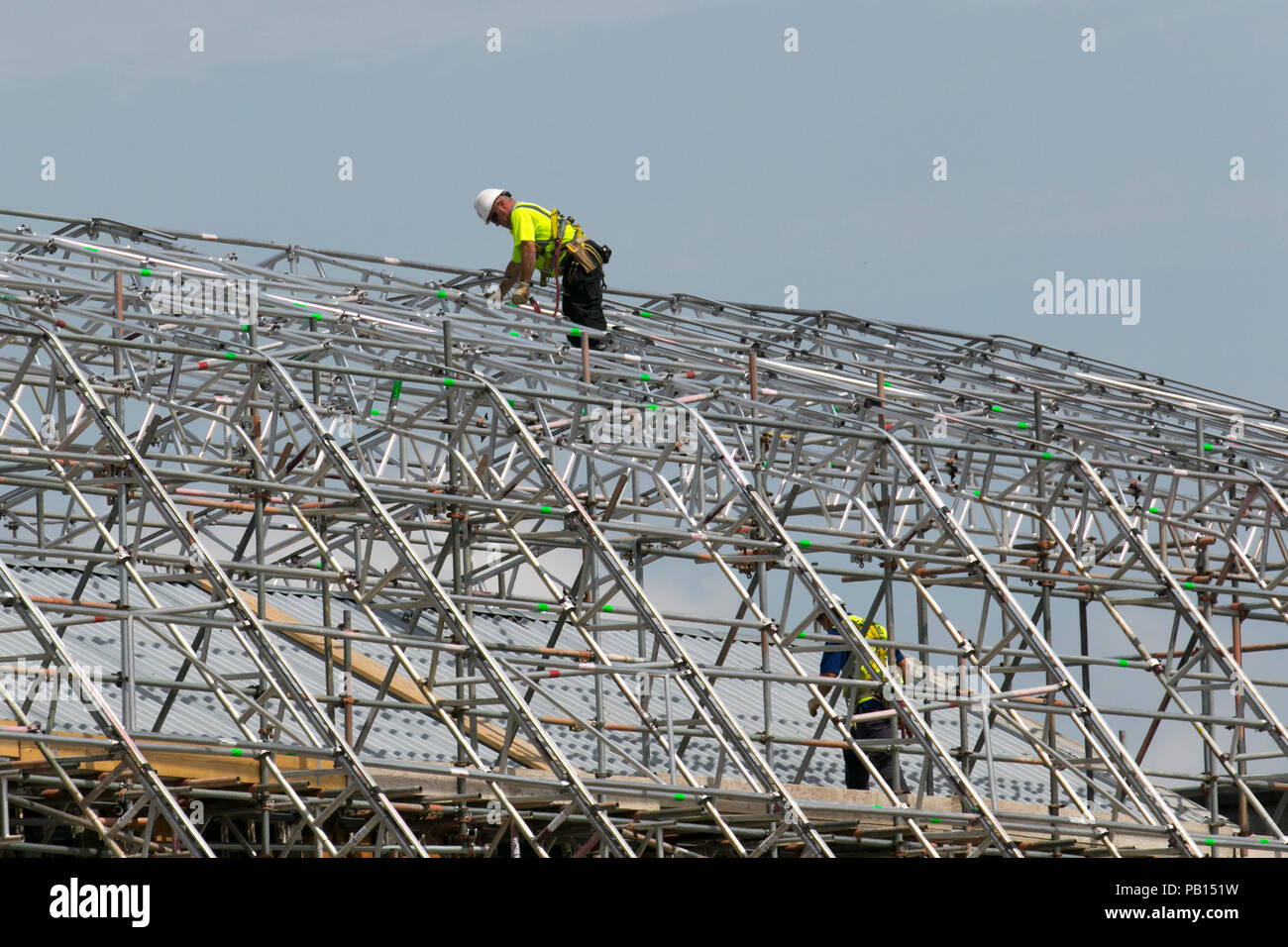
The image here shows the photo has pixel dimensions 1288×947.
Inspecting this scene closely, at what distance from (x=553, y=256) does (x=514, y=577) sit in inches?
156

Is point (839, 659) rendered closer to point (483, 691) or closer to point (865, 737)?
point (865, 737)

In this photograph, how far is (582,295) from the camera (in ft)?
107

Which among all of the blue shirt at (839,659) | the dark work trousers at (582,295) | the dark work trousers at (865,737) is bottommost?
the dark work trousers at (865,737)

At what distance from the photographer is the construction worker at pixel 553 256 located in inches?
1259

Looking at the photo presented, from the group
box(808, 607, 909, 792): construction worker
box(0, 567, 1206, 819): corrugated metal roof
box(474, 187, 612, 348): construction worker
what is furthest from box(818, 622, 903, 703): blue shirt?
box(474, 187, 612, 348): construction worker

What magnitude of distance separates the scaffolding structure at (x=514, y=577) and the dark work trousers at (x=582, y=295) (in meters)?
0.43

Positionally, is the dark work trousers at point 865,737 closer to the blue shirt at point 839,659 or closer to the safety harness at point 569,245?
the blue shirt at point 839,659

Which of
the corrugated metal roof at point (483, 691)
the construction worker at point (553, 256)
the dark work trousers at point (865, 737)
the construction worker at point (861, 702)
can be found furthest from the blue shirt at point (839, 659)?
the construction worker at point (553, 256)

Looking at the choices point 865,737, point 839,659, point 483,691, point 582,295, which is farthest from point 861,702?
point 582,295

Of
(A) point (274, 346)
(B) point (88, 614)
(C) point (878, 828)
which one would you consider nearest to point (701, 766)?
(C) point (878, 828)

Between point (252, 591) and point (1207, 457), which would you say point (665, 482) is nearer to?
point (252, 591)

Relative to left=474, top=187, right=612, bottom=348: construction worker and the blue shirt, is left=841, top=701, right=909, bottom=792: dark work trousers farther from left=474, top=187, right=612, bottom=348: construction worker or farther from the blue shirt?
left=474, top=187, right=612, bottom=348: construction worker

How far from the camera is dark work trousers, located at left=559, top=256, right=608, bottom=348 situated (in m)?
32.5

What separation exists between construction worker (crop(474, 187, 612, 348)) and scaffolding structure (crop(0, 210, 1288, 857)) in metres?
0.53
